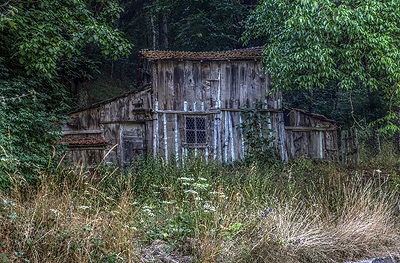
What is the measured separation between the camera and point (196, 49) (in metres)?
17.8

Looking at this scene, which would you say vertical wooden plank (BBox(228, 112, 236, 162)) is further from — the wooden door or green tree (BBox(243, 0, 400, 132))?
the wooden door

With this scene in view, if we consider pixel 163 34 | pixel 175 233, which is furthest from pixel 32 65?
pixel 163 34

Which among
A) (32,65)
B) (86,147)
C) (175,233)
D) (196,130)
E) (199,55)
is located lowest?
(175,233)

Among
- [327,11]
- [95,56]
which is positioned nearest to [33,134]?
[327,11]

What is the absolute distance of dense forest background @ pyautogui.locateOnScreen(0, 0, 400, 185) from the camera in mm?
6574

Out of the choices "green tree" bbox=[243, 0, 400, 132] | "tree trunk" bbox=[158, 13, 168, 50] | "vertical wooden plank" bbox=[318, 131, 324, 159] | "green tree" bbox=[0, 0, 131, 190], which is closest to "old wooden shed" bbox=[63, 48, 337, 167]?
"vertical wooden plank" bbox=[318, 131, 324, 159]

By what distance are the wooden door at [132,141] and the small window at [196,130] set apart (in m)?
1.71

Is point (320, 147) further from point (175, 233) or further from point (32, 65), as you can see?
point (32, 65)

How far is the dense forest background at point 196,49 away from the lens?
6574mm

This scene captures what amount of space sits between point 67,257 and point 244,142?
940 centimetres

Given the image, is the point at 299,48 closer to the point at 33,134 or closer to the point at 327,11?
the point at 327,11

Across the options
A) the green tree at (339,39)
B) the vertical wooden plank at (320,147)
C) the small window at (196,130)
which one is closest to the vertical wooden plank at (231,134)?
the small window at (196,130)

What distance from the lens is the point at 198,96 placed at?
38.8 feet

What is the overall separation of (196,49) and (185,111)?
24.1 ft
